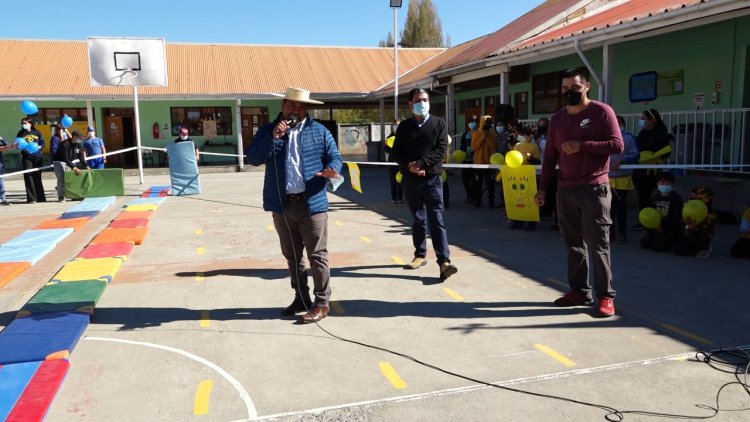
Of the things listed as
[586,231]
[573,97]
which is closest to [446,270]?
[586,231]

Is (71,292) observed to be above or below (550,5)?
below

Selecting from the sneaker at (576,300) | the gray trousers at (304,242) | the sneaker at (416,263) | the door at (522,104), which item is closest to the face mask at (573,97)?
the sneaker at (576,300)

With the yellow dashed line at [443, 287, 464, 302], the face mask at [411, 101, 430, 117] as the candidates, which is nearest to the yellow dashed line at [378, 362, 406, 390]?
the yellow dashed line at [443, 287, 464, 302]

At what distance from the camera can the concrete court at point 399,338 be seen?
3.38 metres

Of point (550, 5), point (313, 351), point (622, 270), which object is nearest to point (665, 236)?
point (622, 270)

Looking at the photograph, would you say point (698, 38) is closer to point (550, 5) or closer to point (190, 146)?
point (550, 5)

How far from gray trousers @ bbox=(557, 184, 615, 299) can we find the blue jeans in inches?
54.0

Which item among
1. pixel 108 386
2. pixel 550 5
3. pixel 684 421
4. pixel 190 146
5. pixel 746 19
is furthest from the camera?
pixel 550 5

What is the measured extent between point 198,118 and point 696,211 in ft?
82.5

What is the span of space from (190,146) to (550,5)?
10.8 metres

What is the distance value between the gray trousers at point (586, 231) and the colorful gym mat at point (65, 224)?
8.36 metres

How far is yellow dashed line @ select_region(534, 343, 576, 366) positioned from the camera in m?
3.88

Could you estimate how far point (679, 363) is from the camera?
3.81 m

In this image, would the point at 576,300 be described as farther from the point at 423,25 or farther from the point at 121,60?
the point at 423,25
